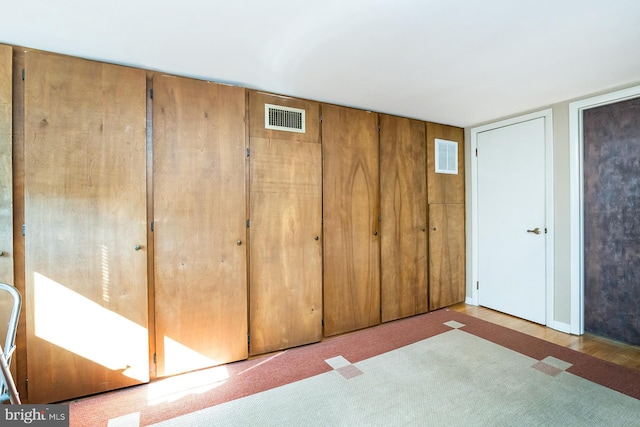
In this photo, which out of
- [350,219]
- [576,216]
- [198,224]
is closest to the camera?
[198,224]

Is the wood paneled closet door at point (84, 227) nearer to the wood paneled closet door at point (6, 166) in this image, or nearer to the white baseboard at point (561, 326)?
the wood paneled closet door at point (6, 166)

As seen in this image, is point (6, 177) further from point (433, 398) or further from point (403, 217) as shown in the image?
point (403, 217)

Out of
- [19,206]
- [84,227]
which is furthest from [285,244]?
[19,206]

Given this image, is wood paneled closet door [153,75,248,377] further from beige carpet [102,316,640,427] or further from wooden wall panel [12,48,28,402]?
wooden wall panel [12,48,28,402]

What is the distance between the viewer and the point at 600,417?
174 centimetres

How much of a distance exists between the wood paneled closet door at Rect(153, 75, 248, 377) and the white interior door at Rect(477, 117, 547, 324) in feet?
9.68

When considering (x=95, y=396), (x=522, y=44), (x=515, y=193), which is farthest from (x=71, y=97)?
(x=515, y=193)

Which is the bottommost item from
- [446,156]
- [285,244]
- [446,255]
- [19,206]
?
[446,255]

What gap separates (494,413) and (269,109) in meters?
2.72

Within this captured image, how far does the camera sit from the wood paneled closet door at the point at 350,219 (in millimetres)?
2900

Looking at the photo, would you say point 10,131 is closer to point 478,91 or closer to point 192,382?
point 192,382

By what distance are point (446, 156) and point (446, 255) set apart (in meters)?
1.25

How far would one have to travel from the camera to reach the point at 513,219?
11.1 ft

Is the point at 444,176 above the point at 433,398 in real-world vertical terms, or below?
above
